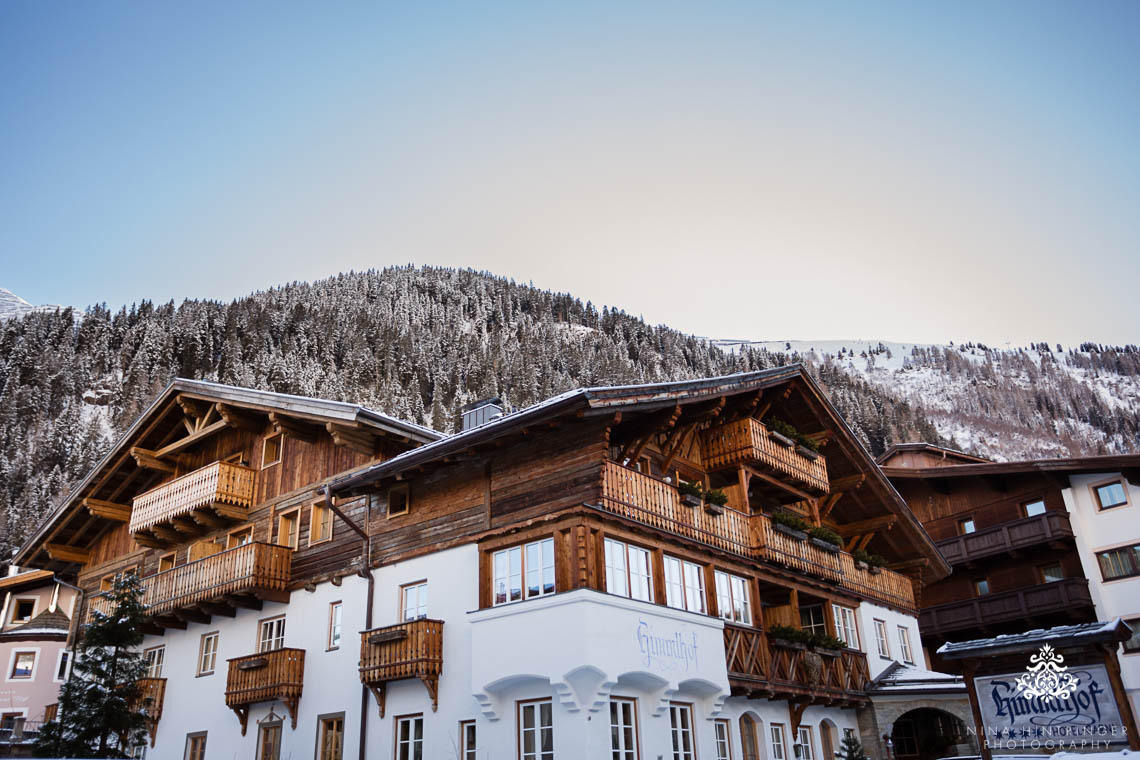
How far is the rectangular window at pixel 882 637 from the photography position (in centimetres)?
2609

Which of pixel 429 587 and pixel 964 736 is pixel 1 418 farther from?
pixel 964 736

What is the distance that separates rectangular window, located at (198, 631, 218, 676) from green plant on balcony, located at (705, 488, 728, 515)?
561 inches

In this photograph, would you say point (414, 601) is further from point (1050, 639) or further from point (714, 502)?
point (1050, 639)

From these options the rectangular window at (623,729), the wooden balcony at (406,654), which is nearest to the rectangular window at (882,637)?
the rectangular window at (623,729)

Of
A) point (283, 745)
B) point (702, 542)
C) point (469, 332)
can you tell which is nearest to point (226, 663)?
point (283, 745)

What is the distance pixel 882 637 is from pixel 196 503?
2081 centimetres

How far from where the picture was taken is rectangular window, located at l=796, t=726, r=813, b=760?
21406 millimetres

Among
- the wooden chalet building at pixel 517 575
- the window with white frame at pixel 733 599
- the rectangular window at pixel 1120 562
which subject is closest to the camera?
the wooden chalet building at pixel 517 575

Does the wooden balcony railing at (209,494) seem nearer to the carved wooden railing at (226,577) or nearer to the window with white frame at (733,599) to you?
the carved wooden railing at (226,577)

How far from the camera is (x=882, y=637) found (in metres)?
26.5

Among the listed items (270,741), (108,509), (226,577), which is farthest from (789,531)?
(108,509)

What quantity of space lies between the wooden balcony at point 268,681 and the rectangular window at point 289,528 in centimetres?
325

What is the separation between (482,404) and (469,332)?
119 metres

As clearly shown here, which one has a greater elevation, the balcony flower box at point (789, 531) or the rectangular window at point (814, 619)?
the balcony flower box at point (789, 531)
